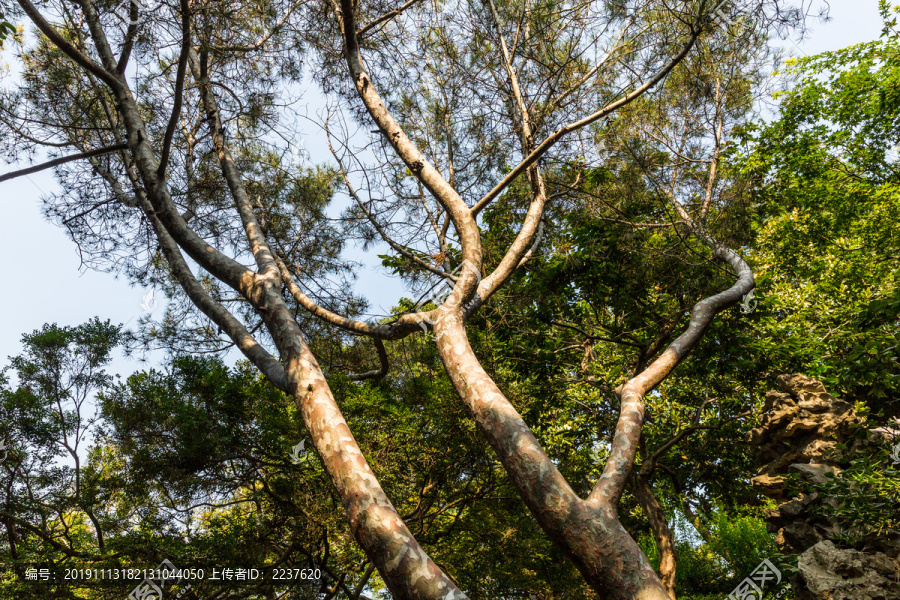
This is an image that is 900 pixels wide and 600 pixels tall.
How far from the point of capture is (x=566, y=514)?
2.22 metres

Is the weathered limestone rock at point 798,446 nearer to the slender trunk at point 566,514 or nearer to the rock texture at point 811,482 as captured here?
the rock texture at point 811,482

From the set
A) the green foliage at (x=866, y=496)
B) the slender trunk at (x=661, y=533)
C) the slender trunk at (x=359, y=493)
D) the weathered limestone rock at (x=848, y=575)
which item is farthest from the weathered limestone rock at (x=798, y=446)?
the slender trunk at (x=359, y=493)

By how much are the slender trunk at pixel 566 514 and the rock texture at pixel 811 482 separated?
271cm

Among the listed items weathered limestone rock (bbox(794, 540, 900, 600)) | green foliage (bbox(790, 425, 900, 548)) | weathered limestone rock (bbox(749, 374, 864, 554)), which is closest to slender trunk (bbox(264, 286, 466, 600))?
green foliage (bbox(790, 425, 900, 548))

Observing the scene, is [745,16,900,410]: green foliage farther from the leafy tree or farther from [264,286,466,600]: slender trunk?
[264,286,466,600]: slender trunk

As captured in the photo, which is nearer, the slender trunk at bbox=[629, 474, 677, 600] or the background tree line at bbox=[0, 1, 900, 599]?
the background tree line at bbox=[0, 1, 900, 599]

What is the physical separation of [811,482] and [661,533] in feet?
8.24

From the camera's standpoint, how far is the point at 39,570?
5.16 metres

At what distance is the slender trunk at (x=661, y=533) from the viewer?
6309 millimetres

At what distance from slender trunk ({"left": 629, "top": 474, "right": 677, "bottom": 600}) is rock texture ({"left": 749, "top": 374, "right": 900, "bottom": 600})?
161 cm

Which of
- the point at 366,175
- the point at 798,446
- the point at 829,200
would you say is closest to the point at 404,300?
the point at 366,175

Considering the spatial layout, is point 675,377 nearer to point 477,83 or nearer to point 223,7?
point 477,83

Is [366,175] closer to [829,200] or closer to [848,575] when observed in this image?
[848,575]

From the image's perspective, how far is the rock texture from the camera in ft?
12.3
